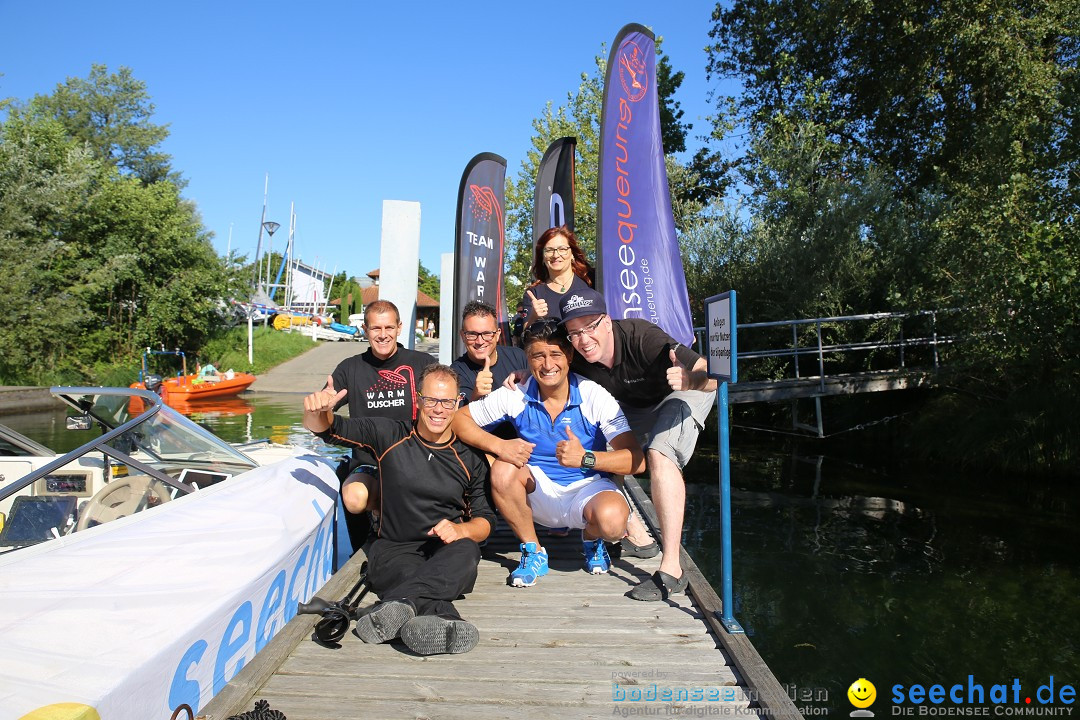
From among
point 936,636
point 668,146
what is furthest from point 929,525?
point 668,146

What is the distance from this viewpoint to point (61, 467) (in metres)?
2.95

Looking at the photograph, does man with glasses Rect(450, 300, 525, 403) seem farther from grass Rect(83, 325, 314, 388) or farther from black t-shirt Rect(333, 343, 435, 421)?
grass Rect(83, 325, 314, 388)

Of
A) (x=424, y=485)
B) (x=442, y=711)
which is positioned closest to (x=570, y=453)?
(x=424, y=485)

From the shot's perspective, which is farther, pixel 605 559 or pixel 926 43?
pixel 926 43

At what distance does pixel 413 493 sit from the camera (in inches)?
143

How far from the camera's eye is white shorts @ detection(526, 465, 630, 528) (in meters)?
3.81

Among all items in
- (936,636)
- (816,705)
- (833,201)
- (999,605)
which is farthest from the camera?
(833,201)

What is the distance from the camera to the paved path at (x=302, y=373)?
83.8 ft

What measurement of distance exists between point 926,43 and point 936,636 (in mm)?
13976

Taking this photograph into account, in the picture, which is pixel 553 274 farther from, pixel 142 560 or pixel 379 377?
pixel 142 560

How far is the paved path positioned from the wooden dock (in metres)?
20.2

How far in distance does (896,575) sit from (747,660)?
4.10 m

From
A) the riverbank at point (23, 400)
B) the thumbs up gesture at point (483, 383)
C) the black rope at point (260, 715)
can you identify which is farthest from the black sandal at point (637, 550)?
the riverbank at point (23, 400)

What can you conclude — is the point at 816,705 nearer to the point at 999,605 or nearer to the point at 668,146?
the point at 999,605
